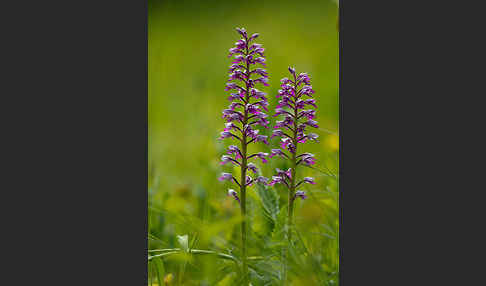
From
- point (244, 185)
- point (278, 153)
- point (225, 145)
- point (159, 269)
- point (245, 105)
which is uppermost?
point (245, 105)

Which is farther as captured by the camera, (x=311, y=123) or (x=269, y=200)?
(x=269, y=200)

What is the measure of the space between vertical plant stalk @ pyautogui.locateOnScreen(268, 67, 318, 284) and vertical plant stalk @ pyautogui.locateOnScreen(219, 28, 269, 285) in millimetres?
138

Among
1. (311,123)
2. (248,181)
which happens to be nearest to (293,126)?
(311,123)

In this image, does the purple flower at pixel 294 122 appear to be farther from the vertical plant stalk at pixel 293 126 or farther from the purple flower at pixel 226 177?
the purple flower at pixel 226 177

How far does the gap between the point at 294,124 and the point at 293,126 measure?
2cm

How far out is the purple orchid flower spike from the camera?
13.5ft

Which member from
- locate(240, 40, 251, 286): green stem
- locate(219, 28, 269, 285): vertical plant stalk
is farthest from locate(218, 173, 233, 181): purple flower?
locate(240, 40, 251, 286): green stem

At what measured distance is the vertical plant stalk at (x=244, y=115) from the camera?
402cm

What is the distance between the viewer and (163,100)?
6516 millimetres

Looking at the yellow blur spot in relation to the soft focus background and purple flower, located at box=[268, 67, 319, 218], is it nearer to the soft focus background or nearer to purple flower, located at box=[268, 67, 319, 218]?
the soft focus background

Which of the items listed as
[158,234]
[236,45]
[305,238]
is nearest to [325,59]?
[236,45]

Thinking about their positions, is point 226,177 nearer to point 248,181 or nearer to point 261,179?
point 248,181

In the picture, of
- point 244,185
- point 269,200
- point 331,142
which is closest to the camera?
point 244,185

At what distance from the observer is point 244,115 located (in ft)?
13.3
